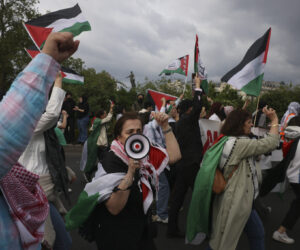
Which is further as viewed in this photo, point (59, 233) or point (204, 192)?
point (204, 192)

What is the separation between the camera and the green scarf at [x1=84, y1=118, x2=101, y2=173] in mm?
6180

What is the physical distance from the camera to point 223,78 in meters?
4.62

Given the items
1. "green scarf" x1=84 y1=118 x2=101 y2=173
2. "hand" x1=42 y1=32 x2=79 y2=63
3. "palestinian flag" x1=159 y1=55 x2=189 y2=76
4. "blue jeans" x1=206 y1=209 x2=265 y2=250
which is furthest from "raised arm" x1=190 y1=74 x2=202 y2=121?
"palestinian flag" x1=159 y1=55 x2=189 y2=76

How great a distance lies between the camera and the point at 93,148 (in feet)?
20.8

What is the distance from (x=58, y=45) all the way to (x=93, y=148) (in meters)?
5.66

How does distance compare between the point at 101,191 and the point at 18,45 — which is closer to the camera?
the point at 101,191

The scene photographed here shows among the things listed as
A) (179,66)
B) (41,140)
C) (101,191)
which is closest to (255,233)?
(101,191)

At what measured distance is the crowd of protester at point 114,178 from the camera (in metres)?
0.80

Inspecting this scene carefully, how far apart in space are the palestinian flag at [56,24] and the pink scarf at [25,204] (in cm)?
275

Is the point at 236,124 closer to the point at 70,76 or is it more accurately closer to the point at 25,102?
the point at 25,102

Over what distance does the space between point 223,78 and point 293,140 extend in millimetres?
1496

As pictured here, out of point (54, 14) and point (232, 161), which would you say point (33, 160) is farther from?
point (54, 14)

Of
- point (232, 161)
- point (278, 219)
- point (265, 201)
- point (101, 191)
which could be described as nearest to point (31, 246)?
point (101, 191)

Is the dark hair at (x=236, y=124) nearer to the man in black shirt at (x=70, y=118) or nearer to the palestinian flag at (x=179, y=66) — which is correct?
the palestinian flag at (x=179, y=66)
